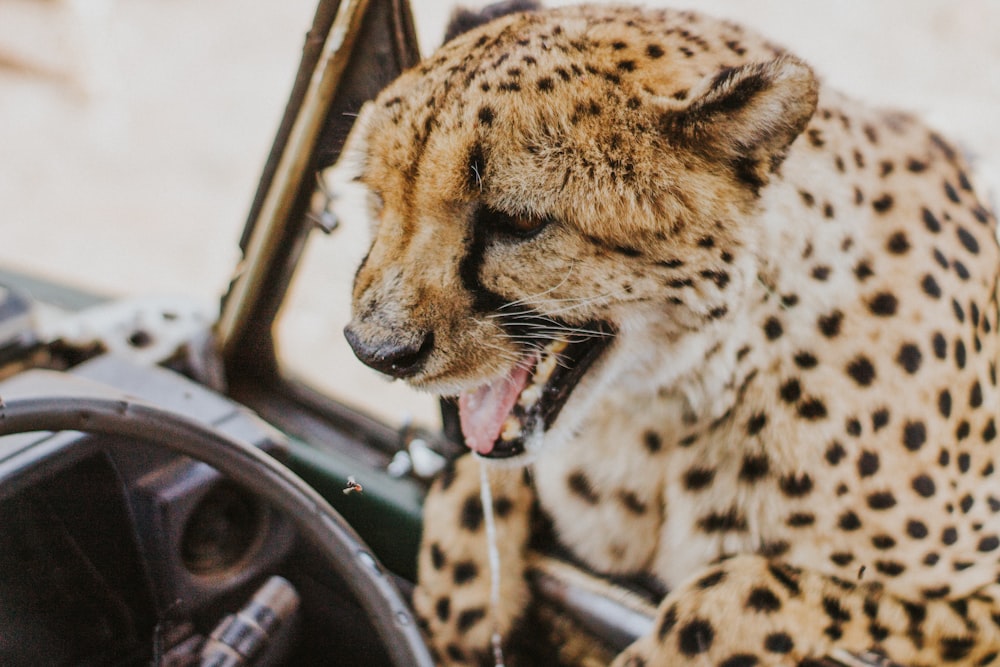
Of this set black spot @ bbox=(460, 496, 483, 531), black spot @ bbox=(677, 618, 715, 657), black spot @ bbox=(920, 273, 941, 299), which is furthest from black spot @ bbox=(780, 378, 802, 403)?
black spot @ bbox=(460, 496, 483, 531)

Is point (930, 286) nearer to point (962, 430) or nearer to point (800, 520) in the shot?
point (962, 430)

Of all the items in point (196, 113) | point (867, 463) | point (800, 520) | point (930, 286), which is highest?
point (930, 286)

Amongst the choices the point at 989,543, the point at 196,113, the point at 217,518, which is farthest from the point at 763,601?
the point at 196,113

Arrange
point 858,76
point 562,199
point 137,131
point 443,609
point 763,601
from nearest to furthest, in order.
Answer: point 562,199 < point 763,601 < point 443,609 < point 858,76 < point 137,131

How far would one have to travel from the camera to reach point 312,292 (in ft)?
9.54

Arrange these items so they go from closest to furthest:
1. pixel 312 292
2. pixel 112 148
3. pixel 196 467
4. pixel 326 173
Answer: pixel 196 467 < pixel 326 173 < pixel 312 292 < pixel 112 148

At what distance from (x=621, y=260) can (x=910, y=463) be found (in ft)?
1.66

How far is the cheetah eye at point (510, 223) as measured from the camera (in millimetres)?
1100

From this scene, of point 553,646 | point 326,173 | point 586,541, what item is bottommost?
point 553,646

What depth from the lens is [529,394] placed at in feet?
4.11

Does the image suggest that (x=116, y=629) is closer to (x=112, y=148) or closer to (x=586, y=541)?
(x=586, y=541)

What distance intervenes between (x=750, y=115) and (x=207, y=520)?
2.76 ft

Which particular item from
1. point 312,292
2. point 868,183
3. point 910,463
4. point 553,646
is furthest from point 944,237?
point 312,292

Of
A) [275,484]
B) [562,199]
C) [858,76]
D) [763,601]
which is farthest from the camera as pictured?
[858,76]
